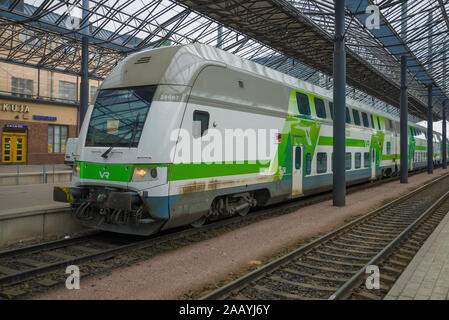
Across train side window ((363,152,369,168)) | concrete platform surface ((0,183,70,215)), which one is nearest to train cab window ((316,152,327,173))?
train side window ((363,152,369,168))

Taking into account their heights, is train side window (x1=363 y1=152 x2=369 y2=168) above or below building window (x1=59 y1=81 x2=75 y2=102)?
below

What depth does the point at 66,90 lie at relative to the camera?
33031mm

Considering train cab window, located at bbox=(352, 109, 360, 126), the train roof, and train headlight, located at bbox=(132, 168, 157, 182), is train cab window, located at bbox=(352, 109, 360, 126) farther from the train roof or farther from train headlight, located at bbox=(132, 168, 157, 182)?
train headlight, located at bbox=(132, 168, 157, 182)

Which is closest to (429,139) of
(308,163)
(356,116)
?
(356,116)

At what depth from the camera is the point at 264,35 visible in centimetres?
1892

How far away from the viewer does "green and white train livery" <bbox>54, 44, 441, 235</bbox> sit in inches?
249

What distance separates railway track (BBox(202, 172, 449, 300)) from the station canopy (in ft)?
26.8

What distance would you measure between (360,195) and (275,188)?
6353mm

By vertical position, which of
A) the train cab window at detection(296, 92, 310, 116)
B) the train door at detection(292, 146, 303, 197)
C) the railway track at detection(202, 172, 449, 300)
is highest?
the train cab window at detection(296, 92, 310, 116)

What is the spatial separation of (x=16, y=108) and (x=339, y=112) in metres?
24.7

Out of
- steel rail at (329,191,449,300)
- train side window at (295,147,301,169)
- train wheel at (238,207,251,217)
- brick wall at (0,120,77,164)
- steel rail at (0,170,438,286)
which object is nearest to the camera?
steel rail at (329,191,449,300)

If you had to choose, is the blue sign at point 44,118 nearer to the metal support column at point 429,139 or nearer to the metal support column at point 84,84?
the metal support column at point 84,84

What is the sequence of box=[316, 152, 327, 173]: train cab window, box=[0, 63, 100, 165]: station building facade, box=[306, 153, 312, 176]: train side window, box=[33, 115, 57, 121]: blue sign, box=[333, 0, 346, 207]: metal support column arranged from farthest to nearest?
box=[33, 115, 57, 121]: blue sign → box=[0, 63, 100, 165]: station building facade → box=[316, 152, 327, 173]: train cab window → box=[333, 0, 346, 207]: metal support column → box=[306, 153, 312, 176]: train side window

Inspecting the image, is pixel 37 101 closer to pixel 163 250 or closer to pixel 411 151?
pixel 163 250
